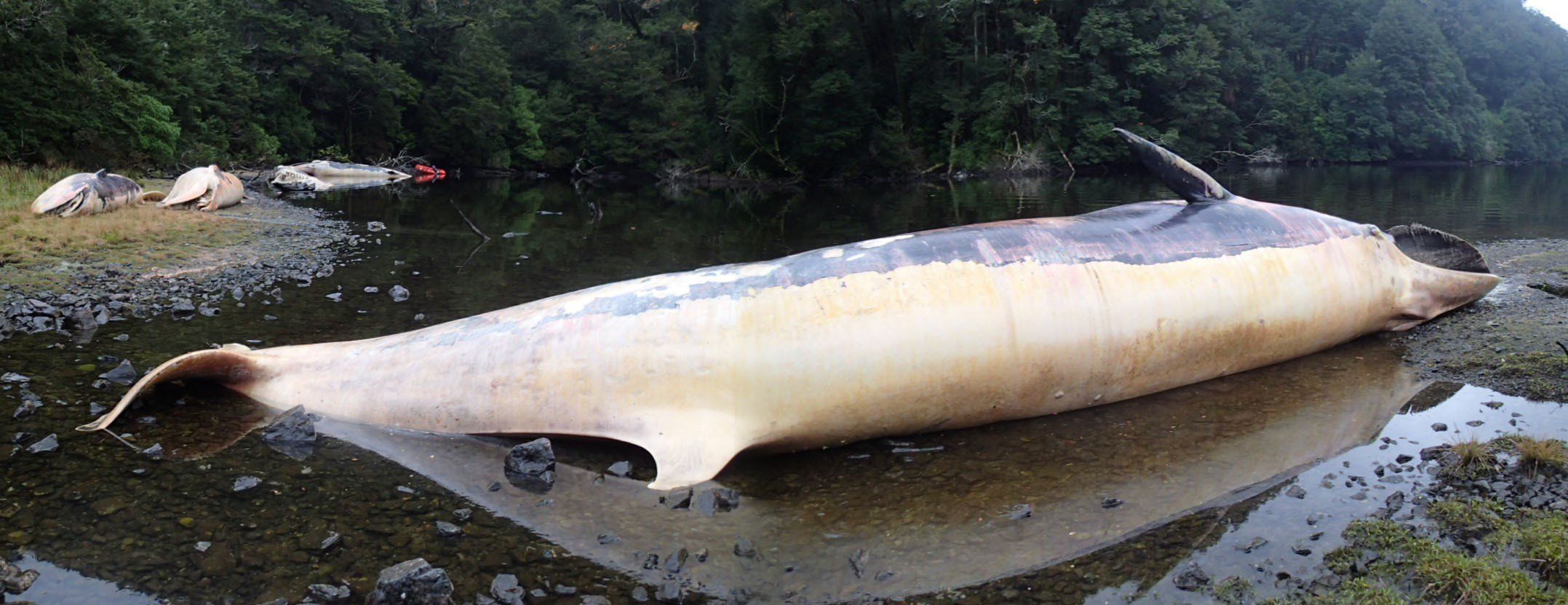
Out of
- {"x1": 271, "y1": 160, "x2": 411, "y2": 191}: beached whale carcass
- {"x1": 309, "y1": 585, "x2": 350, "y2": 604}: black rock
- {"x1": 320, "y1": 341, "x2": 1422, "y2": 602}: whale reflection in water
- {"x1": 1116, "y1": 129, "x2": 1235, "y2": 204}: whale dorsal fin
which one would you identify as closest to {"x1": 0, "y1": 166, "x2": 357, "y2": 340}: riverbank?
{"x1": 320, "y1": 341, "x2": 1422, "y2": 602}: whale reflection in water

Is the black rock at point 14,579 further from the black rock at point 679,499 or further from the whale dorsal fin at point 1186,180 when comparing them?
the whale dorsal fin at point 1186,180

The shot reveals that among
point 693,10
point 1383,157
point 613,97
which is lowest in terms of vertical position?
point 1383,157

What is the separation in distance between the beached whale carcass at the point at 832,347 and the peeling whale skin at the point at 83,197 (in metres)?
10.6

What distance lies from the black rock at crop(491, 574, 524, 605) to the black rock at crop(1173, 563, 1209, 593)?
280 centimetres

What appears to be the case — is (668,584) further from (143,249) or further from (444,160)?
(444,160)

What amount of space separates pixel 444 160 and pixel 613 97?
35.8 feet

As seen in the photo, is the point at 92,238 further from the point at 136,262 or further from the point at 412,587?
the point at 412,587

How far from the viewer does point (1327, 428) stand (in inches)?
231

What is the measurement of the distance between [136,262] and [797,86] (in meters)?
43.3

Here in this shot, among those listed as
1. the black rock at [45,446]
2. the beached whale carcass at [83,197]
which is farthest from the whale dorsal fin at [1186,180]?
the beached whale carcass at [83,197]

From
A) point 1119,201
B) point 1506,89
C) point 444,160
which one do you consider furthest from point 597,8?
point 1506,89

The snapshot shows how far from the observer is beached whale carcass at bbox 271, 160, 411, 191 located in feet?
98.2

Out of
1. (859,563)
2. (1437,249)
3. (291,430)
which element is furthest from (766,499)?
(1437,249)

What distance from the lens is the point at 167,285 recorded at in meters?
9.82
